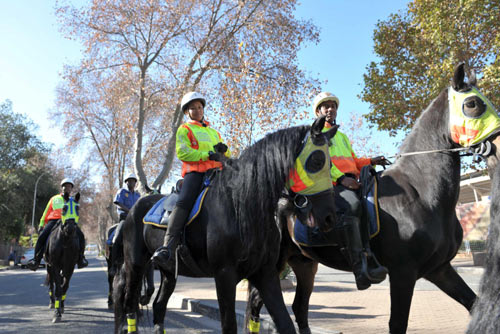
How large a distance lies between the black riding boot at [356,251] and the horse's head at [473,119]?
4.32ft

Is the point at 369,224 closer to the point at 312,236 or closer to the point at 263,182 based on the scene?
the point at 312,236

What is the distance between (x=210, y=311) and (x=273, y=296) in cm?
489

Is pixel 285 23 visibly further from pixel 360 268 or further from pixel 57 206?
pixel 360 268

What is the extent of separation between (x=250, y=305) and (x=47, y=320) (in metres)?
5.20

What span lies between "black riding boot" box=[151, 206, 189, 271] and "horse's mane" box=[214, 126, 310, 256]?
0.66m

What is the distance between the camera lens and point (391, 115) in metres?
16.6

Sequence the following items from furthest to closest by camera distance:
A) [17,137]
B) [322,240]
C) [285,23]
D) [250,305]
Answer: [17,137] < [285,23] < [250,305] < [322,240]

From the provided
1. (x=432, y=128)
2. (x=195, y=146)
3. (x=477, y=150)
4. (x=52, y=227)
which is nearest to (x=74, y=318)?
(x=52, y=227)

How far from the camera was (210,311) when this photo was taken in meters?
8.43

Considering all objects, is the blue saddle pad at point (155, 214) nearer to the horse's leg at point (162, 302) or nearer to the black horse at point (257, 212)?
the black horse at point (257, 212)

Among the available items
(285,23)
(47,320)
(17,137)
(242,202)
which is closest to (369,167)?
(242,202)

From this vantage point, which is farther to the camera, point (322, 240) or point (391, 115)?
point (391, 115)

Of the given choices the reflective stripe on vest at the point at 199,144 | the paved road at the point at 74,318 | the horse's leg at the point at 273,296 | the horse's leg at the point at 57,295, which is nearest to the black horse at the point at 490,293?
the horse's leg at the point at 273,296

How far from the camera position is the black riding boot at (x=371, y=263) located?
4103mm
